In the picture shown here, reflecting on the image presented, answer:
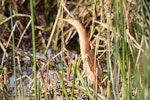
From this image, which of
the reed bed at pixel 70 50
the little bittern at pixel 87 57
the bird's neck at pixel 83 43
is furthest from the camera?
the bird's neck at pixel 83 43

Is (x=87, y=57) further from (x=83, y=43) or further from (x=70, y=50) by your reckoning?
(x=70, y=50)

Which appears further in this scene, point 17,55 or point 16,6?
point 16,6

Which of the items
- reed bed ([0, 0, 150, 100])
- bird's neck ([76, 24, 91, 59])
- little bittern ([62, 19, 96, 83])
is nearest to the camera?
reed bed ([0, 0, 150, 100])

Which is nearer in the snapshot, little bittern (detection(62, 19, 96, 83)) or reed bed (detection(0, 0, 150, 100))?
reed bed (detection(0, 0, 150, 100))

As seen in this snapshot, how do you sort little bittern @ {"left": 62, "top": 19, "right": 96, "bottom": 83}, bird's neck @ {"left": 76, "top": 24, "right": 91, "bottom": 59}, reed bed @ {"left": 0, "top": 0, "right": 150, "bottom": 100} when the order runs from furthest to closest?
bird's neck @ {"left": 76, "top": 24, "right": 91, "bottom": 59}
little bittern @ {"left": 62, "top": 19, "right": 96, "bottom": 83}
reed bed @ {"left": 0, "top": 0, "right": 150, "bottom": 100}

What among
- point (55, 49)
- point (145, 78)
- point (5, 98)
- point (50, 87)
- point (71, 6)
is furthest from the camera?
point (71, 6)

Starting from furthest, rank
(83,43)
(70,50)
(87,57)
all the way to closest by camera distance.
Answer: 1. (70,50)
2. (83,43)
3. (87,57)

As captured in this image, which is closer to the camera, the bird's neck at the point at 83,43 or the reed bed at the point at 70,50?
the reed bed at the point at 70,50

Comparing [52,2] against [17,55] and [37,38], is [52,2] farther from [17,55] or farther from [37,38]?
[17,55]

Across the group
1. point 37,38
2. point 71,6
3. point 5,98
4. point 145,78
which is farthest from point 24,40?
point 145,78

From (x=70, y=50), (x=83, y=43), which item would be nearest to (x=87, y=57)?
(x=83, y=43)

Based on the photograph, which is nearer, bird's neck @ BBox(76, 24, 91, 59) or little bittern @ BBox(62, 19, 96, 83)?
little bittern @ BBox(62, 19, 96, 83)
